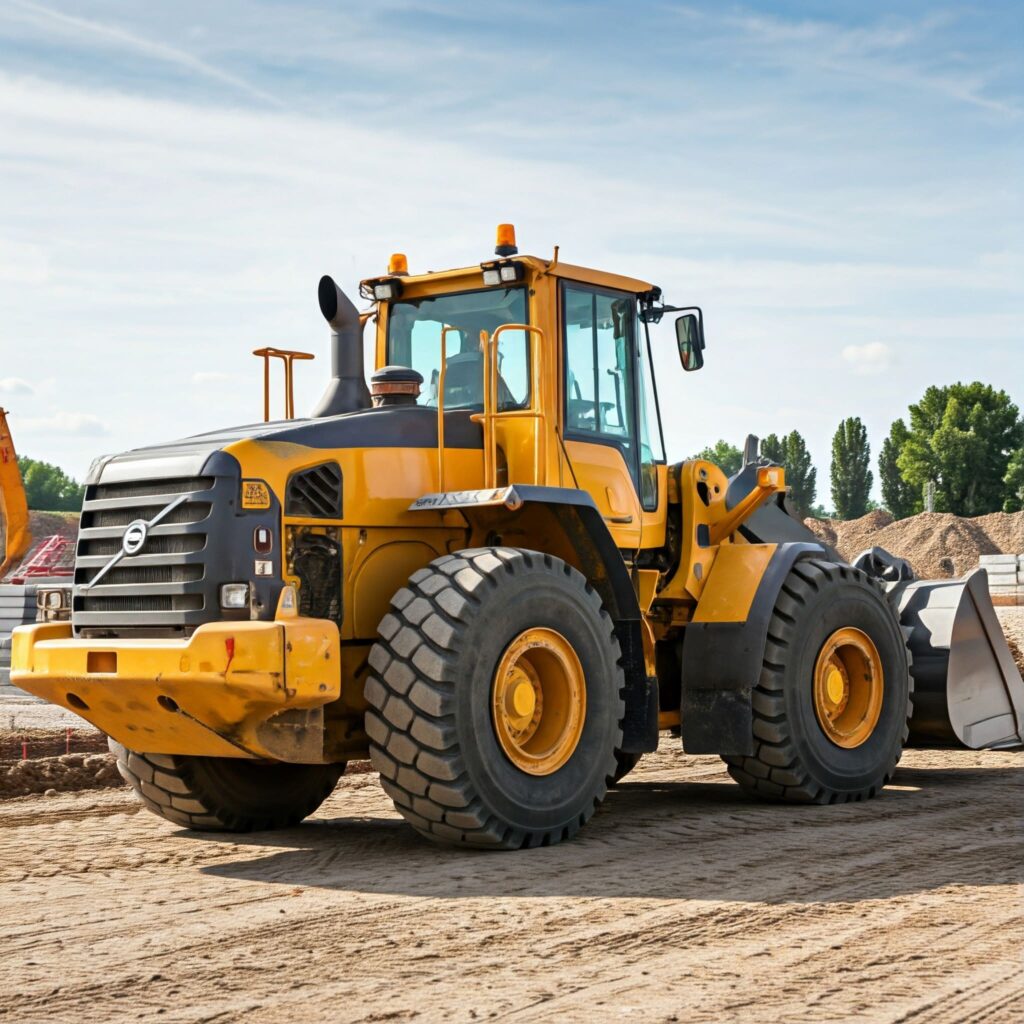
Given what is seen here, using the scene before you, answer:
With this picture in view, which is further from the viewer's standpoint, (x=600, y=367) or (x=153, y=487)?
(x=600, y=367)

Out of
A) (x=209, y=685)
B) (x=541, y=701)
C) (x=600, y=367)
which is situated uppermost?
(x=600, y=367)

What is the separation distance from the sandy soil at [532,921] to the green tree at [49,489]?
92.7 metres

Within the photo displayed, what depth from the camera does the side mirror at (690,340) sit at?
927cm

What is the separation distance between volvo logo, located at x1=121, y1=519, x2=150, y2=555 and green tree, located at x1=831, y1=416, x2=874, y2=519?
7412 centimetres

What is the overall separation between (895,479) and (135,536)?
242 ft

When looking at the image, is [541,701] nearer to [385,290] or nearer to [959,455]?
[385,290]

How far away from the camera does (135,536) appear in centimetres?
740

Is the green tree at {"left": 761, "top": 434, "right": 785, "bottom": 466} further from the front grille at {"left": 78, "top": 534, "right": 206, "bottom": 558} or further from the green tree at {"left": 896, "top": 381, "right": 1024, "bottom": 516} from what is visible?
the front grille at {"left": 78, "top": 534, "right": 206, "bottom": 558}

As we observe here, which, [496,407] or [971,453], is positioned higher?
[971,453]

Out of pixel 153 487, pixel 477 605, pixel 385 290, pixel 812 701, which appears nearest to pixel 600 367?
pixel 385 290

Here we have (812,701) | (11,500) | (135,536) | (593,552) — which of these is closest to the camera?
(135,536)

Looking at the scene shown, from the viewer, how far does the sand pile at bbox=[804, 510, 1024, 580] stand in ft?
149

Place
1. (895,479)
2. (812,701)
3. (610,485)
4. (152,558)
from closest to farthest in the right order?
(152,558) → (610,485) → (812,701) → (895,479)

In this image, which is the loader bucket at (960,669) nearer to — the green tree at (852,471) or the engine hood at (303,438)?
the engine hood at (303,438)
